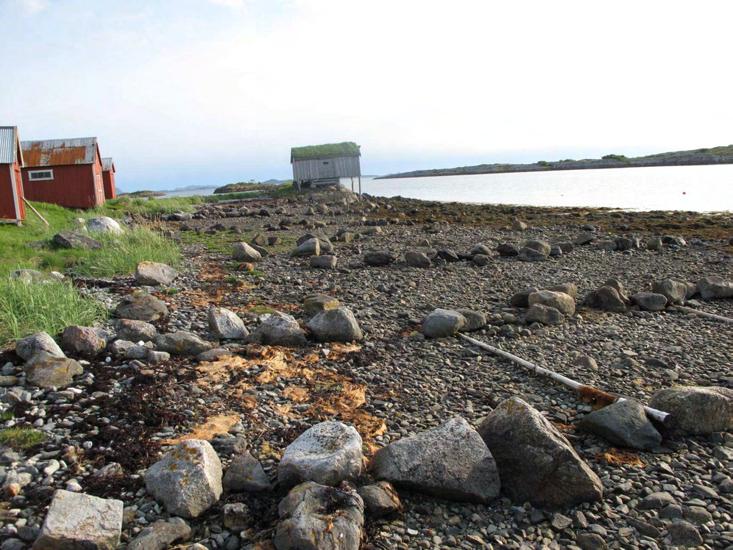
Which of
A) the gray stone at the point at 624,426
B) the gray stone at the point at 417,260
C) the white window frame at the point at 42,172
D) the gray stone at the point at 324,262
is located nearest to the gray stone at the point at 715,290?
the gray stone at the point at 417,260

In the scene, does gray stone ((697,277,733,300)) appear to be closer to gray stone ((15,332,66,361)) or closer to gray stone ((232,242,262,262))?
gray stone ((232,242,262,262))

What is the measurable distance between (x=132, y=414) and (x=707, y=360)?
7.09 meters

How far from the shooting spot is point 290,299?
10914 millimetres

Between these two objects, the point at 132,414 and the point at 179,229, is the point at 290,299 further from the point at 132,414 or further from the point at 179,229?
the point at 179,229

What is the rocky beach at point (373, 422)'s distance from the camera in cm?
394

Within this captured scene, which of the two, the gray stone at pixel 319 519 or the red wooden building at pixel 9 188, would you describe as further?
the red wooden building at pixel 9 188

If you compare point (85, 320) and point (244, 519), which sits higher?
point (85, 320)

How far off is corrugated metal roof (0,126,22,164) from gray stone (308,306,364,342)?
69.4 feet

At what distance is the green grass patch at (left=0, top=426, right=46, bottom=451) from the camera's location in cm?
474

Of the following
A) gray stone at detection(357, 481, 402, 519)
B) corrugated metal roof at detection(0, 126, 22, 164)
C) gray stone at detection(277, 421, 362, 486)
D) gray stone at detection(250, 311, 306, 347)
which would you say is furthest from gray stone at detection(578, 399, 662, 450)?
corrugated metal roof at detection(0, 126, 22, 164)

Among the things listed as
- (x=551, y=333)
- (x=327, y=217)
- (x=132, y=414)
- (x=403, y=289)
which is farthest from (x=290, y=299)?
(x=327, y=217)

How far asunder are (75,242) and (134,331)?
9587mm

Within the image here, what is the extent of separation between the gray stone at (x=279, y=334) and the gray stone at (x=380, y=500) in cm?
380

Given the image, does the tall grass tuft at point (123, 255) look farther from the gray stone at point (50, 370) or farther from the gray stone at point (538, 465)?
the gray stone at point (538, 465)
